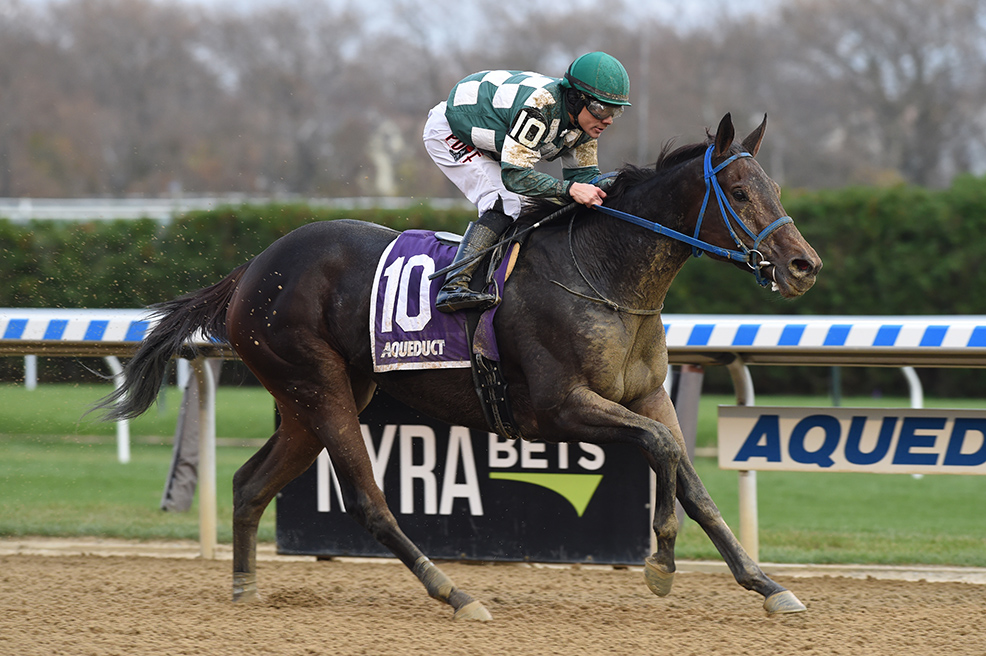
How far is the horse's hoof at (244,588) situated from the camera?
444 cm

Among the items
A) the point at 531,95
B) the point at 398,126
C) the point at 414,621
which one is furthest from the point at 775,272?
the point at 398,126

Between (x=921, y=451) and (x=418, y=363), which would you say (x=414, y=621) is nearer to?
(x=418, y=363)

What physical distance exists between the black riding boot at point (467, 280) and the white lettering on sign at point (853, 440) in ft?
4.96

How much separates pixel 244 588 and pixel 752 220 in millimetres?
2525

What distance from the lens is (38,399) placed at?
8836 millimetres

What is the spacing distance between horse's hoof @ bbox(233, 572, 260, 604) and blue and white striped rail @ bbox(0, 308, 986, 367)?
47.8 inches

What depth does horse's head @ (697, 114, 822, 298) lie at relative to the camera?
366 cm

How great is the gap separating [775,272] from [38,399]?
7011mm

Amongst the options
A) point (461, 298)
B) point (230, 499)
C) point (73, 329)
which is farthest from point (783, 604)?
point (230, 499)

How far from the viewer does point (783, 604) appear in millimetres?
3805

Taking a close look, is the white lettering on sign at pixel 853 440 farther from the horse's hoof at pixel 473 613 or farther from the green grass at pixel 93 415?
the green grass at pixel 93 415

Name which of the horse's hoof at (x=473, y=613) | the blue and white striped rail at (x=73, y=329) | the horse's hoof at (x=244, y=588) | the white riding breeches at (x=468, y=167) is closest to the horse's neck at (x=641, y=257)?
the white riding breeches at (x=468, y=167)

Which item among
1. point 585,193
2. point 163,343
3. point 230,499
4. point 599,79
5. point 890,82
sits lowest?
point 230,499

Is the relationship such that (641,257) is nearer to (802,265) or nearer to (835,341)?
(802,265)
